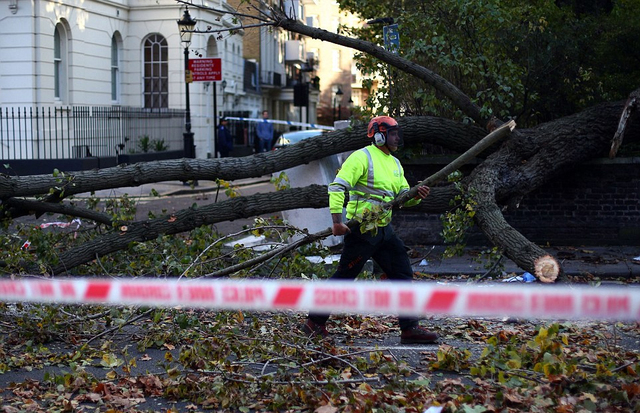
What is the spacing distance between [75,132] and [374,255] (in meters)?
18.4

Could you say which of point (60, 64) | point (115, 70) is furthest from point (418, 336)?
point (115, 70)

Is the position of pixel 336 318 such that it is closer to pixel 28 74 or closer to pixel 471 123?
pixel 471 123

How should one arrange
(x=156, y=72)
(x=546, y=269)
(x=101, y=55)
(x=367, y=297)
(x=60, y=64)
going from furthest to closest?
(x=156, y=72) → (x=101, y=55) → (x=60, y=64) → (x=546, y=269) → (x=367, y=297)

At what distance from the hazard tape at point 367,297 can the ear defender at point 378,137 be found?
1339mm

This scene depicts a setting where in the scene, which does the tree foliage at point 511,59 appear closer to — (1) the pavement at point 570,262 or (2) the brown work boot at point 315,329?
(1) the pavement at point 570,262

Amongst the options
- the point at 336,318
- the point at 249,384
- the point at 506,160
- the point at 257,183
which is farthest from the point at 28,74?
the point at 249,384

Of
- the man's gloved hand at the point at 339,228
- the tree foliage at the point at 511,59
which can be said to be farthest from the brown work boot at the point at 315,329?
the tree foliage at the point at 511,59

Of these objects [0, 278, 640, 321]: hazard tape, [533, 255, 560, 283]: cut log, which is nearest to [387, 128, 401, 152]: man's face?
[0, 278, 640, 321]: hazard tape

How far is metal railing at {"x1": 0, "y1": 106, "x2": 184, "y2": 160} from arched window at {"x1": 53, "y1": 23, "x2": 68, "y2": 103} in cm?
92

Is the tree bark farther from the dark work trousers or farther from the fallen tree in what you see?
the dark work trousers

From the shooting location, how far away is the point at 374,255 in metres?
6.81

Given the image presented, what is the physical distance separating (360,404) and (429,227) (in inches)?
288

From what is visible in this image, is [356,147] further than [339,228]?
Yes

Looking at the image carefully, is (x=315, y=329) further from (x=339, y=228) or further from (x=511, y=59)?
(x=511, y=59)
